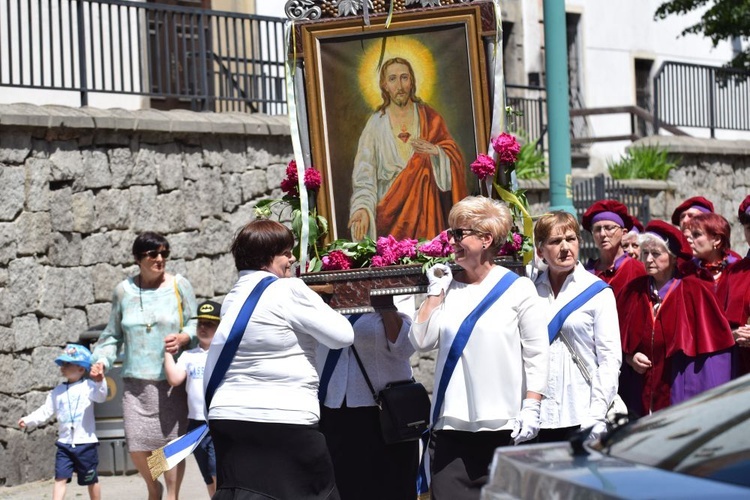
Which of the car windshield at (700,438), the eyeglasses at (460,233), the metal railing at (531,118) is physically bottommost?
the car windshield at (700,438)

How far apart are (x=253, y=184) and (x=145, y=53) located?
157 cm

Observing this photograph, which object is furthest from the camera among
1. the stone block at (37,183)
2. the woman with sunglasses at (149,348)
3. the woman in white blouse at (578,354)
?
the stone block at (37,183)

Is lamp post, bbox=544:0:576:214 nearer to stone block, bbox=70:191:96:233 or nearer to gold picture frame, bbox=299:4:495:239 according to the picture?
gold picture frame, bbox=299:4:495:239

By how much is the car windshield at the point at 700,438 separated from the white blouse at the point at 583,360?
1.95m

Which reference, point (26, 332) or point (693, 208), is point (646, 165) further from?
point (26, 332)

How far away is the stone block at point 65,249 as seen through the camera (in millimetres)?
10172

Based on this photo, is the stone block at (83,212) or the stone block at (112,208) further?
the stone block at (112,208)

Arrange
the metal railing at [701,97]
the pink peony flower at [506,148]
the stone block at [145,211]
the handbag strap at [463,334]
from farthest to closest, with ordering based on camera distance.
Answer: the metal railing at [701,97] → the stone block at [145,211] → the pink peony flower at [506,148] → the handbag strap at [463,334]

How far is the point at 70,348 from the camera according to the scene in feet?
27.5

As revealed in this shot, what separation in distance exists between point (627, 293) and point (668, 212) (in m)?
9.40

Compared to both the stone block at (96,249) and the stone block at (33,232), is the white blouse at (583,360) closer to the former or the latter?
the stone block at (33,232)

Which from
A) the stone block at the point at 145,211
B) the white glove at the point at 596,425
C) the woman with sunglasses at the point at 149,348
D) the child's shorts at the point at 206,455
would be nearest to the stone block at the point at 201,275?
the stone block at the point at 145,211

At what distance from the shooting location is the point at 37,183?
10094 mm

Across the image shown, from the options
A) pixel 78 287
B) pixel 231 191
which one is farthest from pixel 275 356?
pixel 231 191
